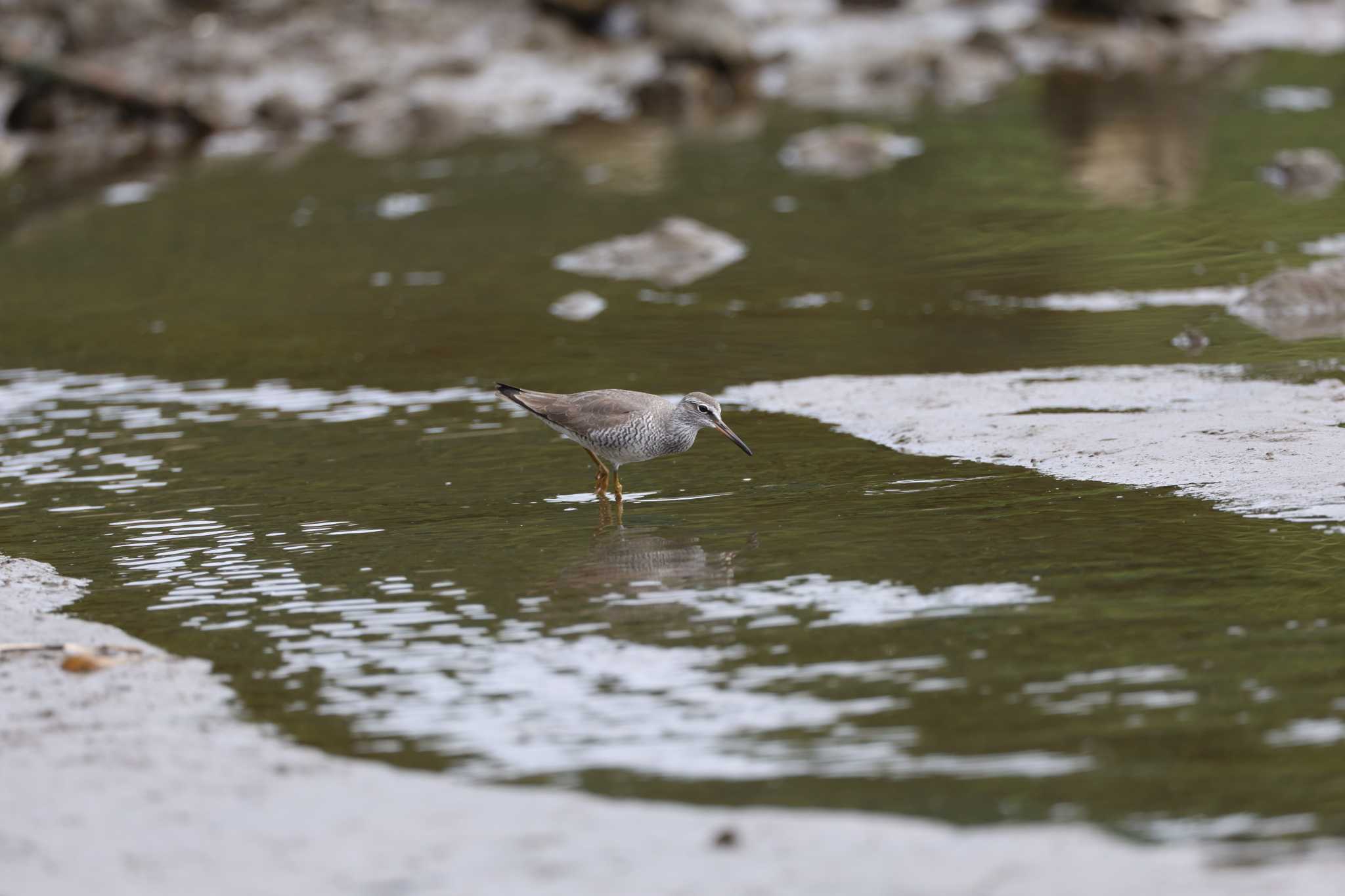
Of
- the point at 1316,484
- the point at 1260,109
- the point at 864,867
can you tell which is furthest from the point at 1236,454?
the point at 1260,109

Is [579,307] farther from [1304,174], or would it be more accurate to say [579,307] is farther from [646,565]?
[1304,174]

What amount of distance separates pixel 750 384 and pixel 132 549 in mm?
5765

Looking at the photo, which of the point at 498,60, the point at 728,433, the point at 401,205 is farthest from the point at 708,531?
the point at 498,60

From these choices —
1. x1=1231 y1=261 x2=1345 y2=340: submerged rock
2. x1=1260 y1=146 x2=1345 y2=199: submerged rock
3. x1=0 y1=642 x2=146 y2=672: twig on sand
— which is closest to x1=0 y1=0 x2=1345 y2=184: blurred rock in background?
x1=1260 y1=146 x2=1345 y2=199: submerged rock

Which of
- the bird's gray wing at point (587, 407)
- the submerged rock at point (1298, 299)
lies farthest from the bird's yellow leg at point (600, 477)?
the submerged rock at point (1298, 299)

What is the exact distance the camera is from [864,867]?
6.43 metres

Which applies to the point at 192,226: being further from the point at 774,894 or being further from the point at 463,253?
the point at 774,894

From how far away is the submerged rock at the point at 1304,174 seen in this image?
23281 millimetres

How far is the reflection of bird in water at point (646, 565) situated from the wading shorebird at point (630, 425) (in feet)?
2.54

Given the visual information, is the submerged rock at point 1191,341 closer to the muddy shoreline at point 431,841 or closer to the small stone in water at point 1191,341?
the small stone in water at point 1191,341

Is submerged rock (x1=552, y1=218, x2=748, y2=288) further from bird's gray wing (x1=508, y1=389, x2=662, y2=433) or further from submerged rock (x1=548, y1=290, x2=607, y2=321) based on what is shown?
bird's gray wing (x1=508, y1=389, x2=662, y2=433)

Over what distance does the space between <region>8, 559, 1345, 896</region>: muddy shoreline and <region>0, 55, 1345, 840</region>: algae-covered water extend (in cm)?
24

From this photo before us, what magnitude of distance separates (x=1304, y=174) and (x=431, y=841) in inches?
789

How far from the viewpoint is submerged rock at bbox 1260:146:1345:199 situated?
2328cm
